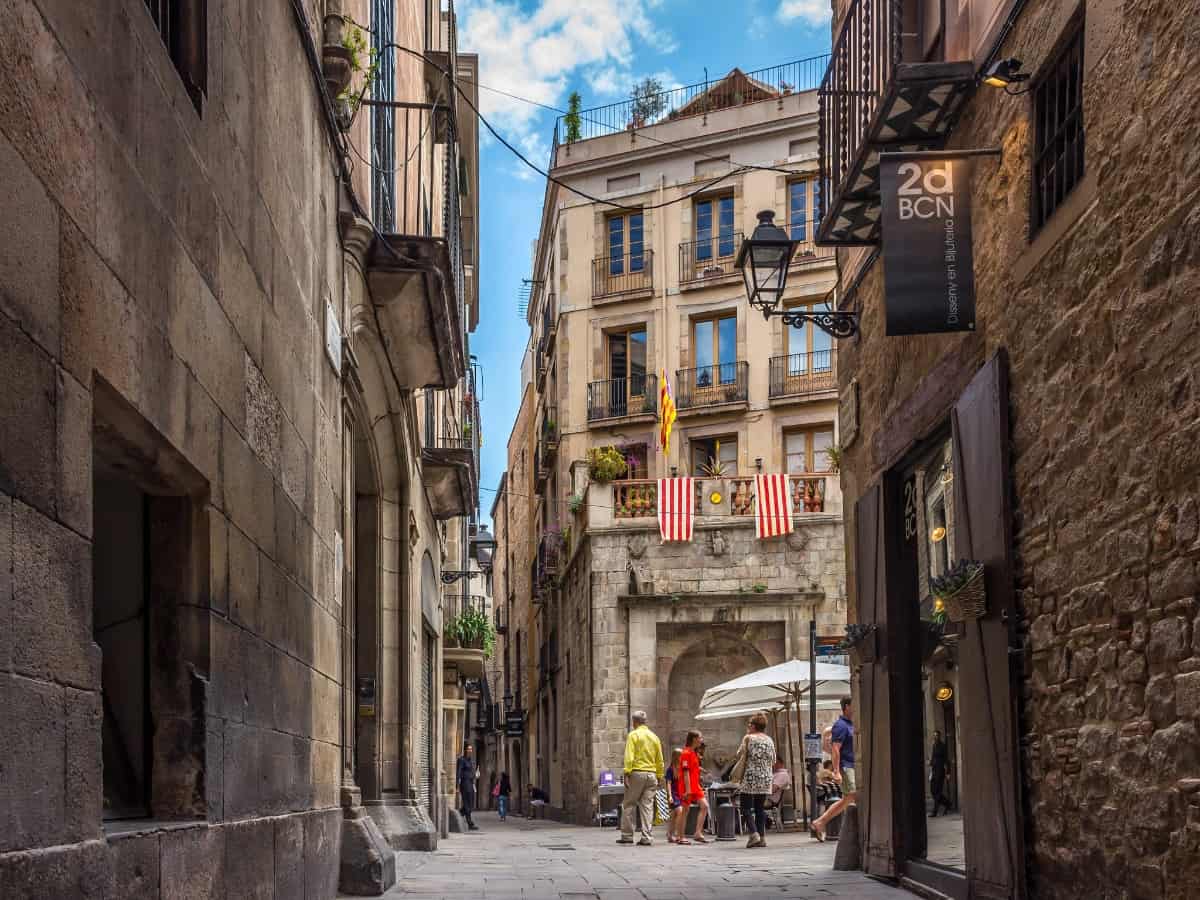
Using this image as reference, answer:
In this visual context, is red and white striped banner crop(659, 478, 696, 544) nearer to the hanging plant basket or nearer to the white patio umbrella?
the white patio umbrella

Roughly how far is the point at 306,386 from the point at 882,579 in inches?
193

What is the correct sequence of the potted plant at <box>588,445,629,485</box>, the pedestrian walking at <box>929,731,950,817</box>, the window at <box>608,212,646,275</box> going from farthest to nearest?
the window at <box>608,212,646,275</box> → the potted plant at <box>588,445,629,485</box> → the pedestrian walking at <box>929,731,950,817</box>

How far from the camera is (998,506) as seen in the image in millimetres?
8484

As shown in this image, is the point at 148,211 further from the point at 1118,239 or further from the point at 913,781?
the point at 913,781

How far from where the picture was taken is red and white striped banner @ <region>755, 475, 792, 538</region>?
95.8 feet

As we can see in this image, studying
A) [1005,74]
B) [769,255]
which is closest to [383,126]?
[769,255]

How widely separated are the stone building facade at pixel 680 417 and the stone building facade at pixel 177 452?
18627 millimetres

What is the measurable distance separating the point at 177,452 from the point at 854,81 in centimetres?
720

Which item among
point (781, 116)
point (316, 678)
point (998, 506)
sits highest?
point (781, 116)

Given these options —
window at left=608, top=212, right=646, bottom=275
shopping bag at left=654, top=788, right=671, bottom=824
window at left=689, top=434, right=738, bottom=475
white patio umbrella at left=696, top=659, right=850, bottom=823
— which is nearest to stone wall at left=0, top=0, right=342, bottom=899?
white patio umbrella at left=696, top=659, right=850, bottom=823

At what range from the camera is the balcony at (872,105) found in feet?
30.3

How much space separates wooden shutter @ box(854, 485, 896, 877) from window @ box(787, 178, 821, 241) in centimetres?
2185

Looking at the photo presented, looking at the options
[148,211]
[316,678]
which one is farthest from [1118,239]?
[316,678]

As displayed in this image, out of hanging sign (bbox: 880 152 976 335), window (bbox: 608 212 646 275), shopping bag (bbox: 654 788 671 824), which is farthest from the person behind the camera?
window (bbox: 608 212 646 275)
